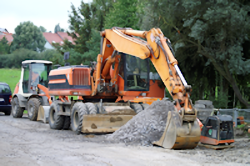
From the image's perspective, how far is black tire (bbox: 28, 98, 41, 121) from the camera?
16.1m

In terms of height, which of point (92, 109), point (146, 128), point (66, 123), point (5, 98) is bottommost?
point (66, 123)

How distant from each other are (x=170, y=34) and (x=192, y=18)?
7.82ft

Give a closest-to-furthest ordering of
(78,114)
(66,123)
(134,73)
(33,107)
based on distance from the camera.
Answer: (78,114), (134,73), (66,123), (33,107)

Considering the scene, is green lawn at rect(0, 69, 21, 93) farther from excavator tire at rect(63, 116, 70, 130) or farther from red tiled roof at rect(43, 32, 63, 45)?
red tiled roof at rect(43, 32, 63, 45)

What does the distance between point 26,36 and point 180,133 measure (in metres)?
58.0

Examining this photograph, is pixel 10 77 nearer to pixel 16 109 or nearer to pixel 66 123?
pixel 16 109

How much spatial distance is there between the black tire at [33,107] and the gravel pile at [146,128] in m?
7.81

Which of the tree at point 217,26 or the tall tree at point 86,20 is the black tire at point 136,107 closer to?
the tree at point 217,26

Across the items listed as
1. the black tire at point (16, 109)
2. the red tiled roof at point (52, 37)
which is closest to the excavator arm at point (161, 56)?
the black tire at point (16, 109)

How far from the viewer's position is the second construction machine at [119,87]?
25.3ft

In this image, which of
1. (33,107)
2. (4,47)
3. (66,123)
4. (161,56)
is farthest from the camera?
(4,47)

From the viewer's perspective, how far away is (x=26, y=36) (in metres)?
60.6

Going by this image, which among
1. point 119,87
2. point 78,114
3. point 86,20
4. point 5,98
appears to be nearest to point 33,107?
point 5,98

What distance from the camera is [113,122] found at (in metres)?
10.6
